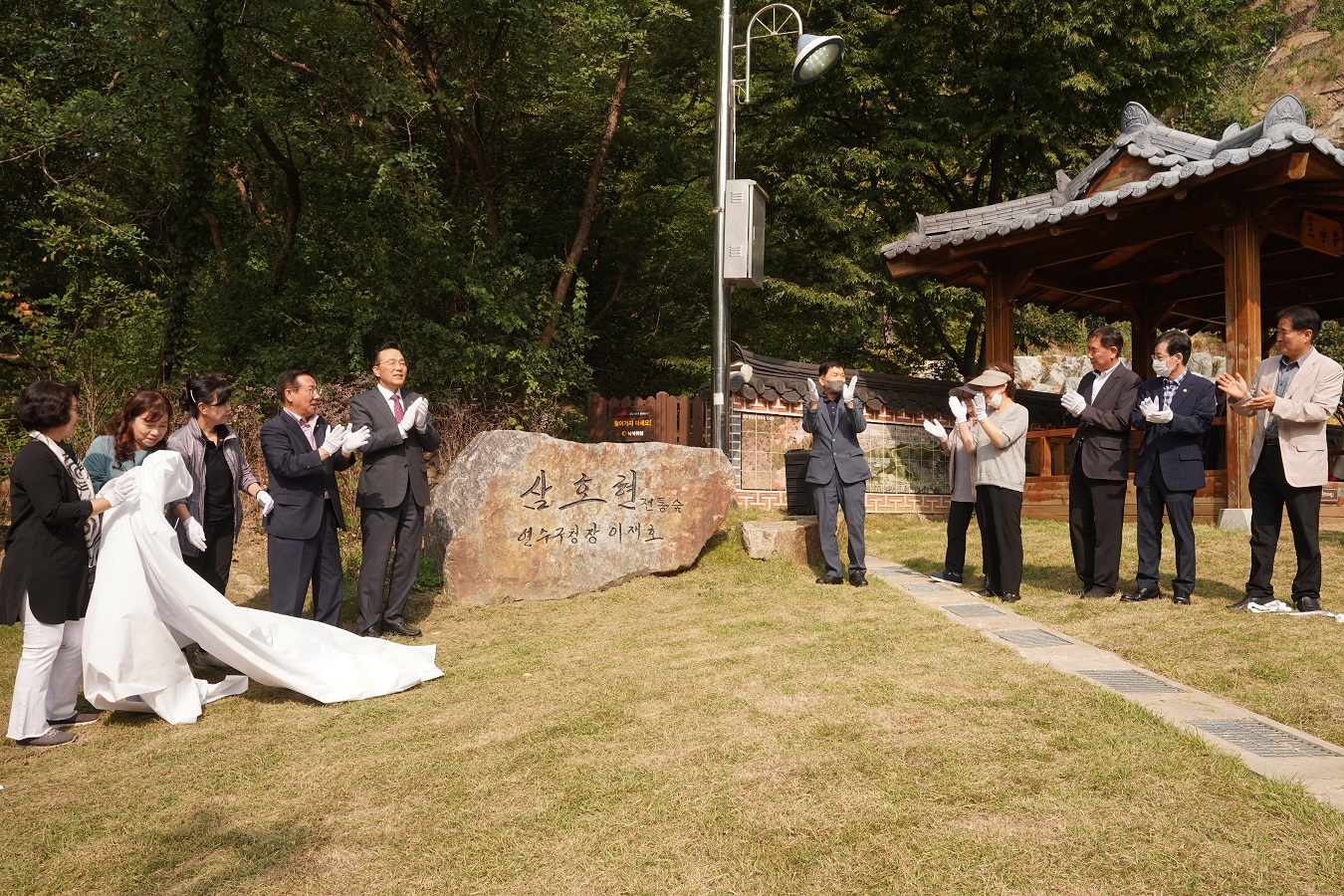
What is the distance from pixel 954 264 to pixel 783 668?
864 cm

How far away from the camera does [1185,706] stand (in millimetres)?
4047

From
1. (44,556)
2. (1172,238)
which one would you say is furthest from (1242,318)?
(44,556)

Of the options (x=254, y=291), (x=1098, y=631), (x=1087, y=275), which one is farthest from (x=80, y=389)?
(x=1087, y=275)

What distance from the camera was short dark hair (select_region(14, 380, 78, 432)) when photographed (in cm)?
439

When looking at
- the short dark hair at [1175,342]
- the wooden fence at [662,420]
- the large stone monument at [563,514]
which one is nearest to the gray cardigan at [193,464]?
the large stone monument at [563,514]

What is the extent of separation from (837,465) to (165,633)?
4866mm

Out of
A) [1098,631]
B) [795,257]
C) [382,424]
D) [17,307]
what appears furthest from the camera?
[795,257]

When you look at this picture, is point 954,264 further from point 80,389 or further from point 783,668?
point 80,389

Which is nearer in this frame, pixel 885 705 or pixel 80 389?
pixel 885 705

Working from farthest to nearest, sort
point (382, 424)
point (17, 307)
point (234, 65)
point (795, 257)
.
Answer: point (795, 257) → point (17, 307) → point (234, 65) → point (382, 424)

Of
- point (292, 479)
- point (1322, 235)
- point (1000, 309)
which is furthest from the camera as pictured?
point (1000, 309)

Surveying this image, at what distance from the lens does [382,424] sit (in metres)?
6.09

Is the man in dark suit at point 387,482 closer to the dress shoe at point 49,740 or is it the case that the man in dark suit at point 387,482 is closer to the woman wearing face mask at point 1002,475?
the dress shoe at point 49,740

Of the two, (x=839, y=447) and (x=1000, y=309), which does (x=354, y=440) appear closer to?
(x=839, y=447)
